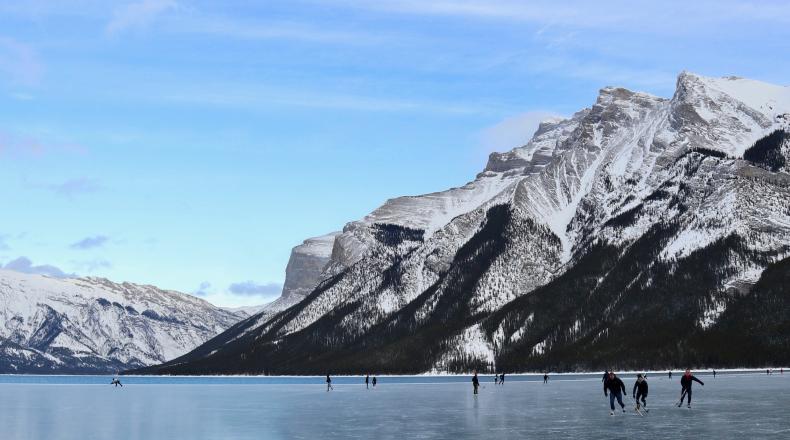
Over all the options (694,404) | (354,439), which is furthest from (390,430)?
(694,404)

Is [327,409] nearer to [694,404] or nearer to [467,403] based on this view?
[467,403]

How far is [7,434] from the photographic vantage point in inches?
2746

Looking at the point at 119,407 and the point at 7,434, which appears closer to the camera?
the point at 7,434

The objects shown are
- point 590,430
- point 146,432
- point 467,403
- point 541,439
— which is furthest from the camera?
point 467,403

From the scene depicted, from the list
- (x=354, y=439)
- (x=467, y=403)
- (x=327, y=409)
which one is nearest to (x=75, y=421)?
(x=327, y=409)

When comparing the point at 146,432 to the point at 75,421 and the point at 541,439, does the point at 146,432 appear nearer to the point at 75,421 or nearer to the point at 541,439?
the point at 75,421

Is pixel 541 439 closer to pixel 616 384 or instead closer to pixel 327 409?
pixel 616 384

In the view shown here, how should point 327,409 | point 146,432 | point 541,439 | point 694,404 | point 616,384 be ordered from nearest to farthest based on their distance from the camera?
point 541,439, point 146,432, point 616,384, point 694,404, point 327,409

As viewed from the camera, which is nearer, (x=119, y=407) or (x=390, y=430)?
(x=390, y=430)

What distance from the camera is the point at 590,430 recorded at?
65812 mm

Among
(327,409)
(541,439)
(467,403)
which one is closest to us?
(541,439)

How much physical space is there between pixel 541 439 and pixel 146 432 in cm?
2667

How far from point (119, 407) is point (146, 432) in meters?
39.3

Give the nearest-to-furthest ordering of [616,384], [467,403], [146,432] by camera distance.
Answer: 1. [146,432]
2. [616,384]
3. [467,403]
